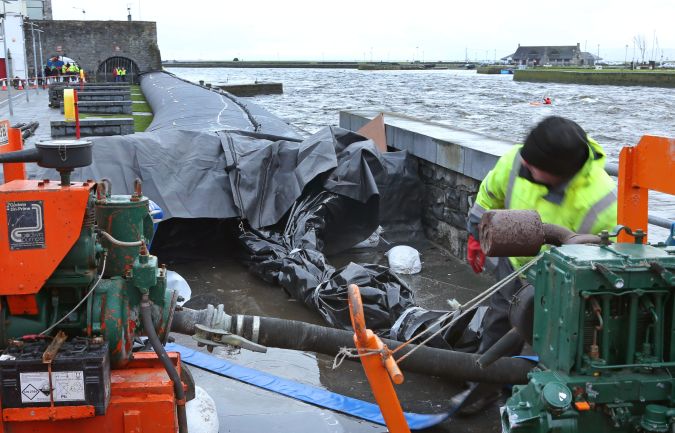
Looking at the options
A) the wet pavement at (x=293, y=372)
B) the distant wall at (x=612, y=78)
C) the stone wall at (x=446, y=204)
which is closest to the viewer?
the wet pavement at (x=293, y=372)

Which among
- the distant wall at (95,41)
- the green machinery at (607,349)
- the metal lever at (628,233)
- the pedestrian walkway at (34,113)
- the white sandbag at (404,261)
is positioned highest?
the distant wall at (95,41)

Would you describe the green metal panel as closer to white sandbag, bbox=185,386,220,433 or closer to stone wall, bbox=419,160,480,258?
white sandbag, bbox=185,386,220,433

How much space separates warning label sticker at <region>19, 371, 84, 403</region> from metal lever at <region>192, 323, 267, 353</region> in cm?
61

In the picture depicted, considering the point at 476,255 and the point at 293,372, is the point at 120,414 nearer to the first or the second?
the point at 476,255

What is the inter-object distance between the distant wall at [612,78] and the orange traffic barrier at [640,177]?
62.3 metres

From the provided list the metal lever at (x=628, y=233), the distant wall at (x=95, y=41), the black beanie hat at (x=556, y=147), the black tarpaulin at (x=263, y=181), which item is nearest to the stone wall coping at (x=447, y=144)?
the black tarpaulin at (x=263, y=181)

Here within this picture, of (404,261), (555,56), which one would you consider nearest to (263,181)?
(404,261)

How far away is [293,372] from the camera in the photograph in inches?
180

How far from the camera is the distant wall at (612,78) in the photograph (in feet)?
197

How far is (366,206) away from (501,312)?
322cm

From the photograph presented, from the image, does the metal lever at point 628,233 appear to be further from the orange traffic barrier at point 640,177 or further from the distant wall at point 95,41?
the distant wall at point 95,41

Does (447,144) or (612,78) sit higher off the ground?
(612,78)

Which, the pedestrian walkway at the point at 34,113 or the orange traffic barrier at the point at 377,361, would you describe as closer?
the orange traffic barrier at the point at 377,361

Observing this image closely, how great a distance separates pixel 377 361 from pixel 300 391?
141 centimetres
